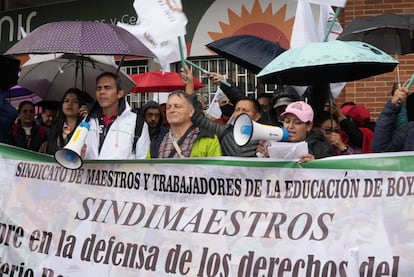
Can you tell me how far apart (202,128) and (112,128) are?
0.74 meters

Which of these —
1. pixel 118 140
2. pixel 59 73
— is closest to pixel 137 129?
pixel 118 140

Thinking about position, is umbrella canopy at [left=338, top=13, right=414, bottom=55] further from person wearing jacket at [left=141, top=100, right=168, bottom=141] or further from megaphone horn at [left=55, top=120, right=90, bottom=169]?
megaphone horn at [left=55, top=120, right=90, bottom=169]

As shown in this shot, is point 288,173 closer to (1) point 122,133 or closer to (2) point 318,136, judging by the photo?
(2) point 318,136

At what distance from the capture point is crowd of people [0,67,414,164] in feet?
13.3

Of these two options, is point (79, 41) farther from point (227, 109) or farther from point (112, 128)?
point (227, 109)

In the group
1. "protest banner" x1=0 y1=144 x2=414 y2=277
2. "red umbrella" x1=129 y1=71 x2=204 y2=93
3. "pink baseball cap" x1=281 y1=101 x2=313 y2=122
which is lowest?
"protest banner" x1=0 y1=144 x2=414 y2=277

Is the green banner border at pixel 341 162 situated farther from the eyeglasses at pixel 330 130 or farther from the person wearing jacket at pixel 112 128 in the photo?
the eyeglasses at pixel 330 130

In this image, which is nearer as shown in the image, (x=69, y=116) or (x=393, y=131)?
(x=393, y=131)

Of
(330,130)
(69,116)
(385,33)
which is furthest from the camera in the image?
(385,33)

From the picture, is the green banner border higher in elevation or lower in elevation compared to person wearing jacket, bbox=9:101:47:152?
lower

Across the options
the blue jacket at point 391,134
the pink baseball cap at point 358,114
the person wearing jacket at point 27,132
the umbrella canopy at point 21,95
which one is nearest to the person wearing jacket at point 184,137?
the blue jacket at point 391,134

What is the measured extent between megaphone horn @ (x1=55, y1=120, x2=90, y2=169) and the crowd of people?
36 centimetres

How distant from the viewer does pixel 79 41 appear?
4910 millimetres

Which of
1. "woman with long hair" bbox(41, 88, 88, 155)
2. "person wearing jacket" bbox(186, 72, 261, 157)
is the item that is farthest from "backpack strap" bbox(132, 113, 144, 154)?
"woman with long hair" bbox(41, 88, 88, 155)
